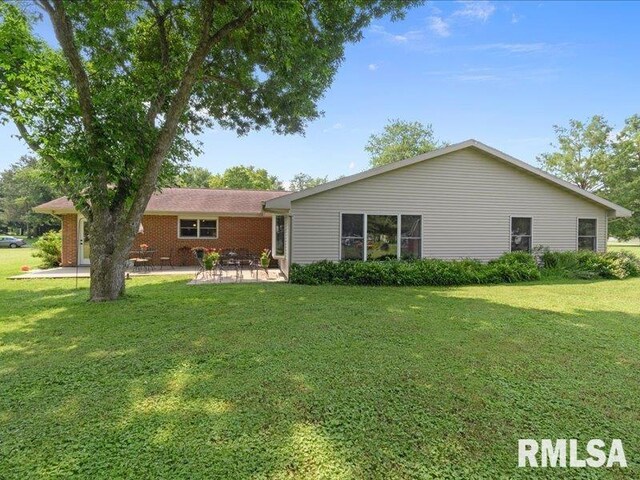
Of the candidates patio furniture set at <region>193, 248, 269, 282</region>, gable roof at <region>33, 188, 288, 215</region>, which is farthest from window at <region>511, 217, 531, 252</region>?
gable roof at <region>33, 188, 288, 215</region>

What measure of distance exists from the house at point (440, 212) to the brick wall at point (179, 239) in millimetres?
1065

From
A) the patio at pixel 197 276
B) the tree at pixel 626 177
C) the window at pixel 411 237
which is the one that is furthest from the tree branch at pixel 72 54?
the tree at pixel 626 177

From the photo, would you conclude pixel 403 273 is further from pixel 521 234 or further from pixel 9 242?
pixel 9 242

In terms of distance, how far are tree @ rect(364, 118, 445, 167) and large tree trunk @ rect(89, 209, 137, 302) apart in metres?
33.0

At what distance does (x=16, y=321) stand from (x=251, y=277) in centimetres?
668

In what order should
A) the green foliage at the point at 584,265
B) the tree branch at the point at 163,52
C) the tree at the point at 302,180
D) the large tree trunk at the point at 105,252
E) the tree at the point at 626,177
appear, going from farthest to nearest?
the tree at the point at 302,180 → the tree at the point at 626,177 → the green foliage at the point at 584,265 → the tree branch at the point at 163,52 → the large tree trunk at the point at 105,252

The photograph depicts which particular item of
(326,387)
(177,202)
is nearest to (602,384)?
(326,387)

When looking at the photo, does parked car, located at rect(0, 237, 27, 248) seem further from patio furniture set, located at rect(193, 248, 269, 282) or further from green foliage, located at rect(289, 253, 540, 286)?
green foliage, located at rect(289, 253, 540, 286)

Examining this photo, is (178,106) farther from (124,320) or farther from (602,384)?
(602,384)

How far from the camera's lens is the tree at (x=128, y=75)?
7.24 metres

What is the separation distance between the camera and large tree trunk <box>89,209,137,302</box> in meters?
7.90

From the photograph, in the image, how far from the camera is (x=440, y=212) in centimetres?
1213

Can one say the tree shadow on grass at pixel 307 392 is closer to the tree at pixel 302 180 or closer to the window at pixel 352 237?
the window at pixel 352 237

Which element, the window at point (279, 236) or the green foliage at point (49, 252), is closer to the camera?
the window at point (279, 236)
